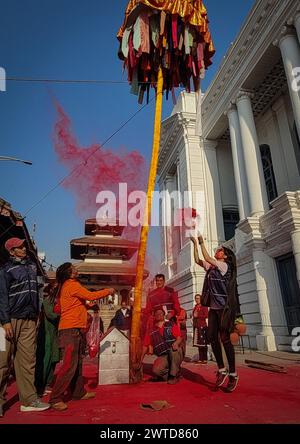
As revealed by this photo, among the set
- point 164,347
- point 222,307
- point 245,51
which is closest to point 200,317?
point 164,347

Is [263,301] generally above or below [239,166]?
below

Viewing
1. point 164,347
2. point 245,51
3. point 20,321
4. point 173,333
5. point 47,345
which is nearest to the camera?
point 20,321

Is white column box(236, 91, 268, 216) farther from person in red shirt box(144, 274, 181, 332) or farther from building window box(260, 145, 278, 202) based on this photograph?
person in red shirt box(144, 274, 181, 332)

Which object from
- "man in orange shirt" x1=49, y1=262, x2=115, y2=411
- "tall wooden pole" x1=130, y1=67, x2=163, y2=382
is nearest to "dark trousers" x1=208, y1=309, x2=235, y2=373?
"tall wooden pole" x1=130, y1=67, x2=163, y2=382

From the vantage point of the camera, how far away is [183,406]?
3.06 m

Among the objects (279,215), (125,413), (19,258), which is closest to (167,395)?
(125,413)

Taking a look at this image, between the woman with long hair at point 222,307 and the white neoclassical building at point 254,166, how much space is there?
5.90m

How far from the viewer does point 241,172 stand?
45.0 feet

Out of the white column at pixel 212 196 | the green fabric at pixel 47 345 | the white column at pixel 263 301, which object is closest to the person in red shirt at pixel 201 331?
the white column at pixel 263 301

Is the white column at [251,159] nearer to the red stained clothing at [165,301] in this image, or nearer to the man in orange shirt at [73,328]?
the red stained clothing at [165,301]

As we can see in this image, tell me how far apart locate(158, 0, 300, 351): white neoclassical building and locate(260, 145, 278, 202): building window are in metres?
0.06

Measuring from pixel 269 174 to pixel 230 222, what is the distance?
12.0ft

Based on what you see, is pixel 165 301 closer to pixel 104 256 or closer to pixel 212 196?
pixel 212 196

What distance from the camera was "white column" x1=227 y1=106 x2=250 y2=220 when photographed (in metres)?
13.1
